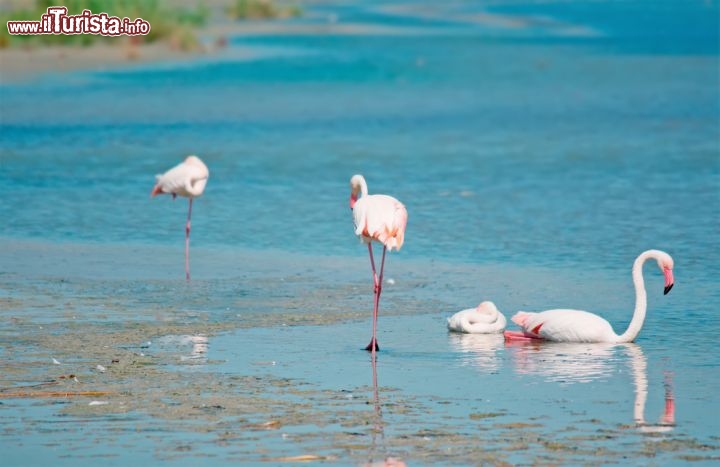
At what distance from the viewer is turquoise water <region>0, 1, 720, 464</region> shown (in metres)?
9.45

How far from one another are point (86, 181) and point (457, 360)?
1028 cm

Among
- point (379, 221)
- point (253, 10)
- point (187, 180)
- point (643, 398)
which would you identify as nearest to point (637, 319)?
point (643, 398)

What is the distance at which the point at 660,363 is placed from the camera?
9.56 metres

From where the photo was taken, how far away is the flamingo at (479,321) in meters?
10.4

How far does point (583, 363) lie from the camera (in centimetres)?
955

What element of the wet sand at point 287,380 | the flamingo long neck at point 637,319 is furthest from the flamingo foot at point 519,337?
the flamingo long neck at point 637,319

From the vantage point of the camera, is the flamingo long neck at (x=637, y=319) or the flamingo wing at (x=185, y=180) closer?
the flamingo long neck at (x=637, y=319)

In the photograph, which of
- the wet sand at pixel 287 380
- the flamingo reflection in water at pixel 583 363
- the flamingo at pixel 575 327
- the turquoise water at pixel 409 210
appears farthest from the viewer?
the flamingo at pixel 575 327

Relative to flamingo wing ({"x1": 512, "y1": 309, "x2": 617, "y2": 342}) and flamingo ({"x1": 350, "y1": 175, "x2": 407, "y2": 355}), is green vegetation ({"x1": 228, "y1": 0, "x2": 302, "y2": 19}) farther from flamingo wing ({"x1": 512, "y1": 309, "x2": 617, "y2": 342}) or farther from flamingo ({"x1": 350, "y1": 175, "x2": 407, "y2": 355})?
flamingo wing ({"x1": 512, "y1": 309, "x2": 617, "y2": 342})

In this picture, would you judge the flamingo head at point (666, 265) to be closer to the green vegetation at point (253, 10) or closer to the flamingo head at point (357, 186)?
the flamingo head at point (357, 186)

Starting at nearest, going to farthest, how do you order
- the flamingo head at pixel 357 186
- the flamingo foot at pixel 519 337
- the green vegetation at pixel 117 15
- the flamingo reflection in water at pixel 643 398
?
the flamingo reflection in water at pixel 643 398 < the flamingo foot at pixel 519 337 < the flamingo head at pixel 357 186 < the green vegetation at pixel 117 15

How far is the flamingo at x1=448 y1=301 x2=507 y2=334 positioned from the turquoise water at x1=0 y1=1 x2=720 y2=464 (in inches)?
5.9

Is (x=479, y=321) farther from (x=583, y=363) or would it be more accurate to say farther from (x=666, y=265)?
(x=666, y=265)

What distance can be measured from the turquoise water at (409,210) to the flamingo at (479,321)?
0.15m
